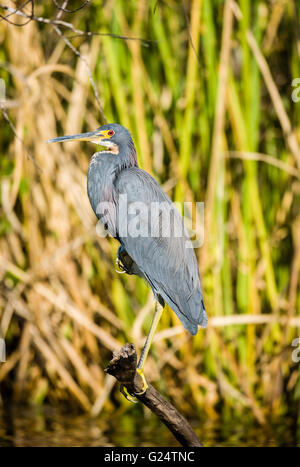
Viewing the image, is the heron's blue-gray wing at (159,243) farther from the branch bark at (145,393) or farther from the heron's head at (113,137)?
the branch bark at (145,393)

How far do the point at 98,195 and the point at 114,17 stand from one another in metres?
1.22

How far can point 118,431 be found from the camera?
2.90 meters

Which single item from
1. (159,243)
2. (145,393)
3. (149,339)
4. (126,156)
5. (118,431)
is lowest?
(118,431)

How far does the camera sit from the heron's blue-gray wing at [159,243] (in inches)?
74.0

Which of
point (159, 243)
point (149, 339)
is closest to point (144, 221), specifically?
point (159, 243)

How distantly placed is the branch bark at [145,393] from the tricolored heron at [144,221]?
0.90 feet

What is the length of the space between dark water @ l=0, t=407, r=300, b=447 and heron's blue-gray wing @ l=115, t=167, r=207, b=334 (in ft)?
3.34

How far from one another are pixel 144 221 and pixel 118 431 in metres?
1.37

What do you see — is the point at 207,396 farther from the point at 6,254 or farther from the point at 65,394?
the point at 6,254

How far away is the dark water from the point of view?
2723 millimetres

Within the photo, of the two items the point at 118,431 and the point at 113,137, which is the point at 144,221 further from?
the point at 118,431

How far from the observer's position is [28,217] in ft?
10.2

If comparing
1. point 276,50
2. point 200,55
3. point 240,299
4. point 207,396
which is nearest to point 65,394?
point 207,396

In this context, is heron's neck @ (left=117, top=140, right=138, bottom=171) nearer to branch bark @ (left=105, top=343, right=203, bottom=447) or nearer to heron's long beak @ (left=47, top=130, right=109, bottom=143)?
heron's long beak @ (left=47, top=130, right=109, bottom=143)
